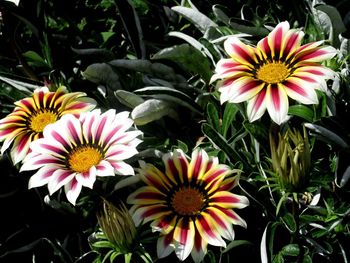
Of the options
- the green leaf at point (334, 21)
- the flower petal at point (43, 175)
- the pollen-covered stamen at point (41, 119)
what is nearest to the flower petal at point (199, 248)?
the flower petal at point (43, 175)

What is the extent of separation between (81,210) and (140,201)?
0.31 m

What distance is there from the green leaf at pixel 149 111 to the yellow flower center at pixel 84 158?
7.5 inches

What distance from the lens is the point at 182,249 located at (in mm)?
1175

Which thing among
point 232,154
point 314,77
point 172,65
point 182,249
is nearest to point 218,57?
point 172,65

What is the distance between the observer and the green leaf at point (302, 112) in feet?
4.43

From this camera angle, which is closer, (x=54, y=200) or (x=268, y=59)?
(x=268, y=59)

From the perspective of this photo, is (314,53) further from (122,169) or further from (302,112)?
(122,169)

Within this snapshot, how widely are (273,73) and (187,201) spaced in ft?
0.84

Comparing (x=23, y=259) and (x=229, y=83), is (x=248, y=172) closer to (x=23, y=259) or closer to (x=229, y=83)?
(x=229, y=83)

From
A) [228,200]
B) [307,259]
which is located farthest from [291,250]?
[228,200]

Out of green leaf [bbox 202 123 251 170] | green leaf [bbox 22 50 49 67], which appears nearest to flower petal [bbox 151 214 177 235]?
green leaf [bbox 202 123 251 170]

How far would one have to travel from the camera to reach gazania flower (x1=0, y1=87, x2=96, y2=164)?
1.30 metres

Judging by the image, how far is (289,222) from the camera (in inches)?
49.4

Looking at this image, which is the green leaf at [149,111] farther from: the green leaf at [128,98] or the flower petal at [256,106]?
the flower petal at [256,106]
